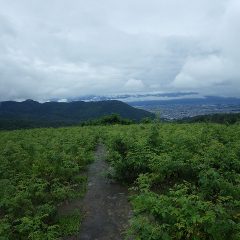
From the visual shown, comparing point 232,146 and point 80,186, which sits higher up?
point 232,146

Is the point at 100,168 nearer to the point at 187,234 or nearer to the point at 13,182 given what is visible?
the point at 13,182

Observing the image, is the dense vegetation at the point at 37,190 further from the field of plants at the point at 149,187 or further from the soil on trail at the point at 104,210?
the soil on trail at the point at 104,210

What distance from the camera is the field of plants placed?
26.5 feet

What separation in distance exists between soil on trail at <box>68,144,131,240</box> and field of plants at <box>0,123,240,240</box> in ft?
1.49

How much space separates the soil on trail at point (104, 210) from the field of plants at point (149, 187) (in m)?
0.45

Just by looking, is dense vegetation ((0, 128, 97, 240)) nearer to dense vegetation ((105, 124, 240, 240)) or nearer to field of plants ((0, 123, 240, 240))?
field of plants ((0, 123, 240, 240))

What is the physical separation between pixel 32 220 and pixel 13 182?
3.74 m

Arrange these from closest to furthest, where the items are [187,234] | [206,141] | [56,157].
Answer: [187,234]
[56,157]
[206,141]

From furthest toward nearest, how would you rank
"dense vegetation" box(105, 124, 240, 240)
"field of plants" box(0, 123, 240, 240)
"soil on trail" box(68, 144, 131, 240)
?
"soil on trail" box(68, 144, 131, 240), "field of plants" box(0, 123, 240, 240), "dense vegetation" box(105, 124, 240, 240)

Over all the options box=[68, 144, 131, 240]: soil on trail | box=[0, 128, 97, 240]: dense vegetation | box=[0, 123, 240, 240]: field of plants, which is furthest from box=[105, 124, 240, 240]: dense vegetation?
box=[0, 128, 97, 240]: dense vegetation

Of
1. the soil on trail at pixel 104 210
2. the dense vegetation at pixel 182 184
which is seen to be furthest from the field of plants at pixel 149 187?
the soil on trail at pixel 104 210

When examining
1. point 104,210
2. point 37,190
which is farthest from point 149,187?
point 37,190

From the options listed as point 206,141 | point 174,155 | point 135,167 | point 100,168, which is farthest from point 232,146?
point 100,168

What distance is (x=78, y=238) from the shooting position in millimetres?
10883
